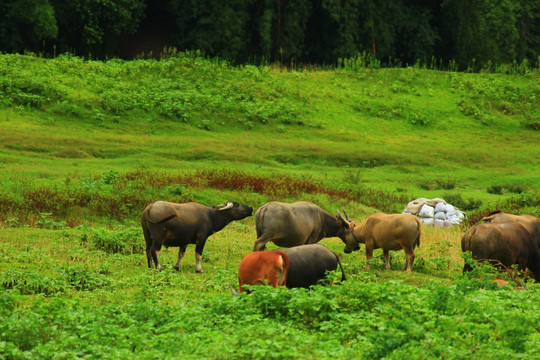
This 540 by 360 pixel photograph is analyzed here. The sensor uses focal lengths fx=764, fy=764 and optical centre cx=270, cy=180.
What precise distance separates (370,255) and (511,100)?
35030 millimetres

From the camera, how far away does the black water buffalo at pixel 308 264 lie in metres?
12.9

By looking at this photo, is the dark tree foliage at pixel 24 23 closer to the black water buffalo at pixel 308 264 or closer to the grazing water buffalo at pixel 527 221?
the grazing water buffalo at pixel 527 221

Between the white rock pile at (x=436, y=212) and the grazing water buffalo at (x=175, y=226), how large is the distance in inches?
387

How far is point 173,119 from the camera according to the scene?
3850 cm

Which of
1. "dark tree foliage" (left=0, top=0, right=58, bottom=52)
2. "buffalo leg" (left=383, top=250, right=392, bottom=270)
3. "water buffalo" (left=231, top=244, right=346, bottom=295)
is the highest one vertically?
"dark tree foliage" (left=0, top=0, right=58, bottom=52)

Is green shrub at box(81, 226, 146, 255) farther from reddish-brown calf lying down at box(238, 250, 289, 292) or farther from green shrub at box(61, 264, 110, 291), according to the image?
reddish-brown calf lying down at box(238, 250, 289, 292)

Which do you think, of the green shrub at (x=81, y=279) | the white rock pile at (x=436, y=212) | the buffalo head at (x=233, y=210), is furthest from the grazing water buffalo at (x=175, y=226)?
the white rock pile at (x=436, y=212)

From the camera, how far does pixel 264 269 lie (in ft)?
41.2

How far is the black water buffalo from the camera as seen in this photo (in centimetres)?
1291

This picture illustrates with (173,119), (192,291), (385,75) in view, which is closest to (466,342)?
(192,291)

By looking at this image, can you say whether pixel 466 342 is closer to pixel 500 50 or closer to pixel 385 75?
pixel 385 75

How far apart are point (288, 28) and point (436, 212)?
2968cm

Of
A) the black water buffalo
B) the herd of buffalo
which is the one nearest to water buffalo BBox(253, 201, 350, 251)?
the herd of buffalo

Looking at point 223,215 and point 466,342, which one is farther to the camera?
point 223,215
